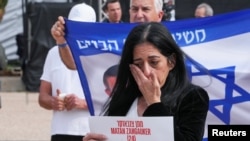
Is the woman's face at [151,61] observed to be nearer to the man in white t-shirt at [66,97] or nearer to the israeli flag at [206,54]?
the israeli flag at [206,54]

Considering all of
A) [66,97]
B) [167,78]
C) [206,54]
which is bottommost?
[66,97]

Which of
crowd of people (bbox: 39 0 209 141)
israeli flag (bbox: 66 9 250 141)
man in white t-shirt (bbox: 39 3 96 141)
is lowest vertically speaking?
man in white t-shirt (bbox: 39 3 96 141)

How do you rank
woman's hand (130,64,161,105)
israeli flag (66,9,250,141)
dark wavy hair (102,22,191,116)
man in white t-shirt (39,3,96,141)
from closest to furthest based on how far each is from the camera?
woman's hand (130,64,161,105), dark wavy hair (102,22,191,116), israeli flag (66,9,250,141), man in white t-shirt (39,3,96,141)

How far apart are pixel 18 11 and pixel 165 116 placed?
17977 mm

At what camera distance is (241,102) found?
561cm

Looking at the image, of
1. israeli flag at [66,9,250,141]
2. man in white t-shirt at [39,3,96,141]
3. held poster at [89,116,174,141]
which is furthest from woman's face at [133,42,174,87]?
man in white t-shirt at [39,3,96,141]

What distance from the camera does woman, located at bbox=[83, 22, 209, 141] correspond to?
3811 mm

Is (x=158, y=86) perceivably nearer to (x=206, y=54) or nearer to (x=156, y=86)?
(x=156, y=86)

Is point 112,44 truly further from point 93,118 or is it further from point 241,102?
point 93,118

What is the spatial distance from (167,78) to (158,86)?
20 cm

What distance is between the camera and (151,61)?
12.7 feet

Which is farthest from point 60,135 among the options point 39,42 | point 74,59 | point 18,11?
point 18,11

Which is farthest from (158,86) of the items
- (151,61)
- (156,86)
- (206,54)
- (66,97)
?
(66,97)

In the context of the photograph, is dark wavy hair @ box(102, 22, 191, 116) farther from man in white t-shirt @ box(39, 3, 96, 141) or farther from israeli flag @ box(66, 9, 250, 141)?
man in white t-shirt @ box(39, 3, 96, 141)
